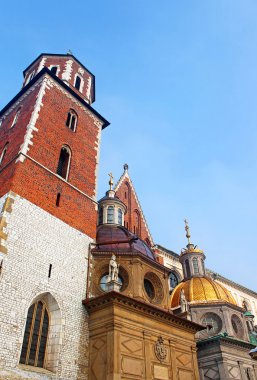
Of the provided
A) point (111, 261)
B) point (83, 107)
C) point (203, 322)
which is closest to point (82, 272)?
point (111, 261)

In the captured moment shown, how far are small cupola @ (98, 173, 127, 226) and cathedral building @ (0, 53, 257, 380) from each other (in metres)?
0.07

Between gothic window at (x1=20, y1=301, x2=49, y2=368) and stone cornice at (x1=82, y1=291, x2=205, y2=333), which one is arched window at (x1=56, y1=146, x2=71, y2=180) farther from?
gothic window at (x1=20, y1=301, x2=49, y2=368)

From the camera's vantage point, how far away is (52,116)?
19.6 meters

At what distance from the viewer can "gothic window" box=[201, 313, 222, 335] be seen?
2491 cm

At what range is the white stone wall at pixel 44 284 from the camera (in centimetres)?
1238

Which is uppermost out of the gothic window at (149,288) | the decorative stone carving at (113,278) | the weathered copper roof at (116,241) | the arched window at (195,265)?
the arched window at (195,265)

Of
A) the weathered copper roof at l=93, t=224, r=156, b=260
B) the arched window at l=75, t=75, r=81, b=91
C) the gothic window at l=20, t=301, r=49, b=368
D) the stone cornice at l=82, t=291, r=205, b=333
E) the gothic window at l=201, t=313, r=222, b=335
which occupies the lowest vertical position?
the gothic window at l=20, t=301, r=49, b=368

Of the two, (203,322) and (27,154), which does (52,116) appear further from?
(203,322)

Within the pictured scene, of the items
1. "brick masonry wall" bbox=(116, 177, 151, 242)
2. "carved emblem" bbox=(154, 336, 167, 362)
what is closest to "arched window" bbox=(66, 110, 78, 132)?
"brick masonry wall" bbox=(116, 177, 151, 242)

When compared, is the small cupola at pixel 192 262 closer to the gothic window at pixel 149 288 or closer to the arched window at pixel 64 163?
the gothic window at pixel 149 288

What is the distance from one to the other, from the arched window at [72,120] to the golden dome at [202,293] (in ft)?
46.5

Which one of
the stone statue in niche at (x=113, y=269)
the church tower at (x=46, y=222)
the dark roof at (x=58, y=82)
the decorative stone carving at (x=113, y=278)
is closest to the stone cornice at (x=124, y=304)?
the decorative stone carving at (x=113, y=278)

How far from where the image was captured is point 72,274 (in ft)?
51.3

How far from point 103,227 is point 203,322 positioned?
10509 millimetres
